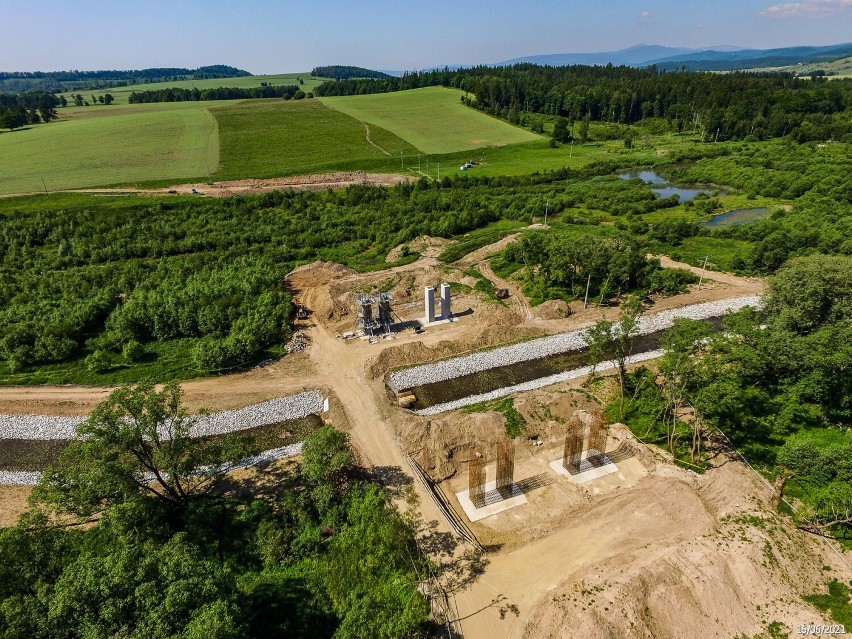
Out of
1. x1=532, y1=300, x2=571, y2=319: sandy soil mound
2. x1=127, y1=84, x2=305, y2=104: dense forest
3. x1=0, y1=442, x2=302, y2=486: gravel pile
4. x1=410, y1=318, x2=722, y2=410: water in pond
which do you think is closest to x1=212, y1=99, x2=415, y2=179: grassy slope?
x1=127, y1=84, x2=305, y2=104: dense forest

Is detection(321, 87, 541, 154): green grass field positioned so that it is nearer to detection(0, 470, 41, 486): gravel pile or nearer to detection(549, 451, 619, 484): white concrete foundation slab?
detection(549, 451, 619, 484): white concrete foundation slab

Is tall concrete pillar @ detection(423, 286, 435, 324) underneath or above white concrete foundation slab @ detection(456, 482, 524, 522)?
above

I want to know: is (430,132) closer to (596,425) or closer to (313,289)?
(313,289)

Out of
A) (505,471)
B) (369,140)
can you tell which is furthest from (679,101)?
(505,471)

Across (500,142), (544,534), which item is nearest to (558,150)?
(500,142)

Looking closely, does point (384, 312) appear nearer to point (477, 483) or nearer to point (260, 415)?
point (260, 415)

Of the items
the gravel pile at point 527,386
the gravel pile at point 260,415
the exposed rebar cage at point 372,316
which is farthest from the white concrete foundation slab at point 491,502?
the exposed rebar cage at point 372,316

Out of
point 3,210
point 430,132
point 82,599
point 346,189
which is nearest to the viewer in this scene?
point 82,599
